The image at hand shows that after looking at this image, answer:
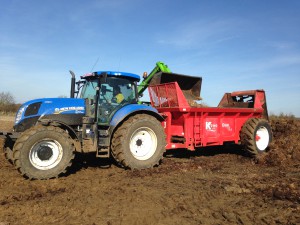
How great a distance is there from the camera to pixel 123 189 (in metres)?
5.25

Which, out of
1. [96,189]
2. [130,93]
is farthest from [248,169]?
[96,189]

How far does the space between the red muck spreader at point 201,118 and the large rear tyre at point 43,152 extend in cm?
286

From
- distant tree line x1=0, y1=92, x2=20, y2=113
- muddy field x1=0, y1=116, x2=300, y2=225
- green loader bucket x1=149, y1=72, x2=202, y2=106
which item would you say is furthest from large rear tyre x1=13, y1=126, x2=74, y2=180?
distant tree line x1=0, y1=92, x2=20, y2=113

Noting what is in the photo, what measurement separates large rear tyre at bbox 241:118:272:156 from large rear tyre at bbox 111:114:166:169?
315cm

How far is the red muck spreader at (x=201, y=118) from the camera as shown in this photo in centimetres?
805

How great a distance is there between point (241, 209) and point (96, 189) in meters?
2.40

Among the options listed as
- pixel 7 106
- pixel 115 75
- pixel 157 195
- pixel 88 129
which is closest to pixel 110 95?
pixel 115 75

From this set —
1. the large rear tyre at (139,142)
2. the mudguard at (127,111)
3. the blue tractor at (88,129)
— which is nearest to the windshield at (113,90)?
the blue tractor at (88,129)

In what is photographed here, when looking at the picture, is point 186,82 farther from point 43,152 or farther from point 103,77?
point 43,152

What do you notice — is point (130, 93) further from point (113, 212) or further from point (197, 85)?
point (113, 212)

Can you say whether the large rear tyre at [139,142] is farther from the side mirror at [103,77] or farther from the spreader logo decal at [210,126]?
the spreader logo decal at [210,126]

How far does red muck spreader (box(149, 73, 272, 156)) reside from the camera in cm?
805

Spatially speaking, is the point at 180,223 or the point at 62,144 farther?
the point at 62,144

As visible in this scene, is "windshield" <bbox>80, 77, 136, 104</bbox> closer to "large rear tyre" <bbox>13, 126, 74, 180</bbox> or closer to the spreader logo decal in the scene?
"large rear tyre" <bbox>13, 126, 74, 180</bbox>
